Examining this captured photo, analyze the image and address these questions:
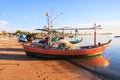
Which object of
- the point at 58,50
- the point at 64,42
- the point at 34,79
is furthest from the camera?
the point at 64,42

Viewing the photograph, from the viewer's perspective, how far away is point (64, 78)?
12891mm

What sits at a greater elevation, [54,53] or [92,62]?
[54,53]

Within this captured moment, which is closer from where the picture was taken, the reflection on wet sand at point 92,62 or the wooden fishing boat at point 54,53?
the reflection on wet sand at point 92,62

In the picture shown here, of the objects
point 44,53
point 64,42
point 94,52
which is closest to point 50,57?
point 44,53

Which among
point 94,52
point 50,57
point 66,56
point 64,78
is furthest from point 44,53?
point 64,78

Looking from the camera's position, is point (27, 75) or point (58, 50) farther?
point (58, 50)

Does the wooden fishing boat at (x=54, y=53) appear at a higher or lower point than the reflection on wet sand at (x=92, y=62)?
higher

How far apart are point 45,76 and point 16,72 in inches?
100

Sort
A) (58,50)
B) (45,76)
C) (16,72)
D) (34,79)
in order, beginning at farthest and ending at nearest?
(58,50), (16,72), (45,76), (34,79)

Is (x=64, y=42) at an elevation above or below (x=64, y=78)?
above

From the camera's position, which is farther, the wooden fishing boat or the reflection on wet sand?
the wooden fishing boat

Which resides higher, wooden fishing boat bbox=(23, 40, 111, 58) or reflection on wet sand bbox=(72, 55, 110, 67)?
wooden fishing boat bbox=(23, 40, 111, 58)

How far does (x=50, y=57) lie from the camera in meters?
21.6

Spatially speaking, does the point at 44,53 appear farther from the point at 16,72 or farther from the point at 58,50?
the point at 16,72
